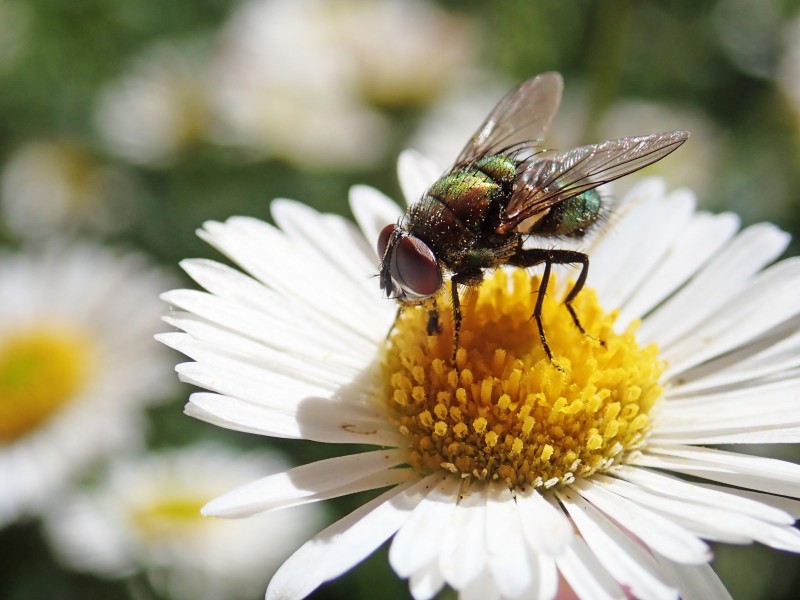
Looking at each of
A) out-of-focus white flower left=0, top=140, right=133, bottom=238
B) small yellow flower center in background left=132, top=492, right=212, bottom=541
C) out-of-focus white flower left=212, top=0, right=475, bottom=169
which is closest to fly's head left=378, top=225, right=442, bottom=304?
small yellow flower center in background left=132, top=492, right=212, bottom=541

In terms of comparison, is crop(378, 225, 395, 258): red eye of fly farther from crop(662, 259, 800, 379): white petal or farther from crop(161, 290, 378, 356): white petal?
crop(662, 259, 800, 379): white petal

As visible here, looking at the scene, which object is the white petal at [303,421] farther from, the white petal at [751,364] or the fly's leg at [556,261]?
the white petal at [751,364]

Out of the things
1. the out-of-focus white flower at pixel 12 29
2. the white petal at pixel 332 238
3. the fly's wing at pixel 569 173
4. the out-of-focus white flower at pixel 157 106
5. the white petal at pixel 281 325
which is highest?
the fly's wing at pixel 569 173

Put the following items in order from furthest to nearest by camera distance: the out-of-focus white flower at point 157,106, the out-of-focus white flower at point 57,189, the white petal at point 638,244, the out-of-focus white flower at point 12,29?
the out-of-focus white flower at point 12,29 → the out-of-focus white flower at point 157,106 → the out-of-focus white flower at point 57,189 → the white petal at point 638,244

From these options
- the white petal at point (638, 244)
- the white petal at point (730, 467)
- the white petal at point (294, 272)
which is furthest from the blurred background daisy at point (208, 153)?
the white petal at point (730, 467)

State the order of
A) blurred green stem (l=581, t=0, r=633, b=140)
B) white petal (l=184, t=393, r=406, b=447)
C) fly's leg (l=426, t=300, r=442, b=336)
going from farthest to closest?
blurred green stem (l=581, t=0, r=633, b=140) → fly's leg (l=426, t=300, r=442, b=336) → white petal (l=184, t=393, r=406, b=447)

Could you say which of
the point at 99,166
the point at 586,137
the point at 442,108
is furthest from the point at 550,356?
the point at 99,166

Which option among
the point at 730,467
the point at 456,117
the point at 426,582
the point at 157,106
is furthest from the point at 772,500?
the point at 157,106
